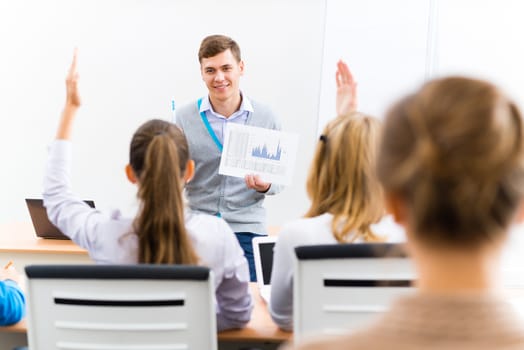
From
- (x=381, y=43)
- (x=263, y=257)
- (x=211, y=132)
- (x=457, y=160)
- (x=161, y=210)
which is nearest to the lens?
(x=457, y=160)

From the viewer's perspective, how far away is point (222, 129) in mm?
3607

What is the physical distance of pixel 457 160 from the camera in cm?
79

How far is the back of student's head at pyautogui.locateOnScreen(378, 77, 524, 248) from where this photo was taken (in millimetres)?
796

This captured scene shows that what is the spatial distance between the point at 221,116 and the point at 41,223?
986mm

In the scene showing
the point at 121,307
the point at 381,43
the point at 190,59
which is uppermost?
the point at 381,43

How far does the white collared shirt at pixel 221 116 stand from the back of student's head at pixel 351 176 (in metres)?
1.58

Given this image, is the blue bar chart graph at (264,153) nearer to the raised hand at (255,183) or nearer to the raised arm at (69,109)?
the raised hand at (255,183)

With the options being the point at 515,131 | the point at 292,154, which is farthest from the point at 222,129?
the point at 515,131

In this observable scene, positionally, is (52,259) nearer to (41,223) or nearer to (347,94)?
(41,223)

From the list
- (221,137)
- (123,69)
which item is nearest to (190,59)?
(123,69)

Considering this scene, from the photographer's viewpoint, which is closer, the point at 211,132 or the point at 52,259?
the point at 52,259

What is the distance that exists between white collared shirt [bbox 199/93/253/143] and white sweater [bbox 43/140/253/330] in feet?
4.93

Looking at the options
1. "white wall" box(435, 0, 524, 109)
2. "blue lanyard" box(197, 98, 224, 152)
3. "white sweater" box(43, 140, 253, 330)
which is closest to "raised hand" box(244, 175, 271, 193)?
"blue lanyard" box(197, 98, 224, 152)

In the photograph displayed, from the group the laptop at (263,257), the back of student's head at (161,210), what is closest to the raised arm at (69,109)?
the back of student's head at (161,210)
